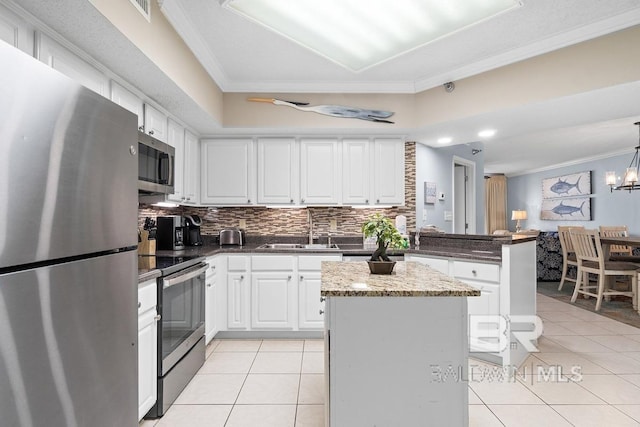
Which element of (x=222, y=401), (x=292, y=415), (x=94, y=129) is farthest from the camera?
(x=222, y=401)

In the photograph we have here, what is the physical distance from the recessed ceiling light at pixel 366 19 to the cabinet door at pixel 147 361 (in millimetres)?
1962

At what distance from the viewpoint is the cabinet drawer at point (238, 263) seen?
135 inches

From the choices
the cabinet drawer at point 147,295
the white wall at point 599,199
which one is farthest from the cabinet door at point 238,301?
the white wall at point 599,199

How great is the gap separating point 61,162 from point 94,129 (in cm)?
21

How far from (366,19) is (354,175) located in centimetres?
182

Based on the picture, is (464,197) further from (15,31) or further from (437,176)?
(15,31)

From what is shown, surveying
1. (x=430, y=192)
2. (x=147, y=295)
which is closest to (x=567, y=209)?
(x=430, y=192)

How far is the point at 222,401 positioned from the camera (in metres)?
2.30

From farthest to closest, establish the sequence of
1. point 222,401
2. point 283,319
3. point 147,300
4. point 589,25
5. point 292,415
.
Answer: point 283,319
point 589,25
point 222,401
point 292,415
point 147,300

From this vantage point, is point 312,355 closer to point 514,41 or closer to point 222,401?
point 222,401

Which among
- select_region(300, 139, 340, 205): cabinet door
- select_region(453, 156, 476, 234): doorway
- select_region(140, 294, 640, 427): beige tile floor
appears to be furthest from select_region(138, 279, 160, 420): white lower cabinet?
select_region(453, 156, 476, 234): doorway

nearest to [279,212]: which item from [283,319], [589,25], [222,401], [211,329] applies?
[283,319]

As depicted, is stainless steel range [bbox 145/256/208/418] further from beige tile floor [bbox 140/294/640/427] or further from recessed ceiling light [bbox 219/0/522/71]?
recessed ceiling light [bbox 219/0/522/71]

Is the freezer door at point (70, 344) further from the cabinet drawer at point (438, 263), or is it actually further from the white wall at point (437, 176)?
the white wall at point (437, 176)
